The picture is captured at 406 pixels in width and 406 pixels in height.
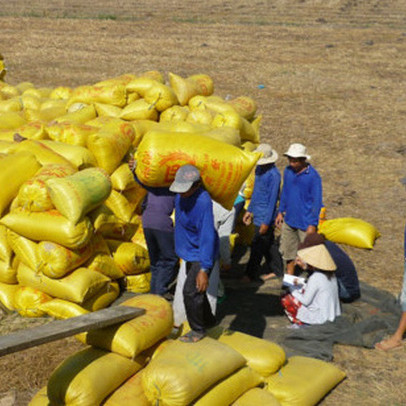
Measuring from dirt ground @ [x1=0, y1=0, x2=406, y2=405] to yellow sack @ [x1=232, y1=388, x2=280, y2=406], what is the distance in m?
0.61

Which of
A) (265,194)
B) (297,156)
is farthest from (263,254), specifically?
(297,156)

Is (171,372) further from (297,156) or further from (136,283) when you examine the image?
(297,156)

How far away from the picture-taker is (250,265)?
6.70 metres

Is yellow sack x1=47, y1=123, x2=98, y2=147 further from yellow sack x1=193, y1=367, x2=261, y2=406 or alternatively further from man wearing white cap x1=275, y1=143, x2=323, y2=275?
yellow sack x1=193, y1=367, x2=261, y2=406

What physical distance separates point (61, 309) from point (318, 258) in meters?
2.20

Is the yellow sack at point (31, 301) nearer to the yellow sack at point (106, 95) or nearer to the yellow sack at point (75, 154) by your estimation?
the yellow sack at point (75, 154)

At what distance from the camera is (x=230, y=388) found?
410 centimetres

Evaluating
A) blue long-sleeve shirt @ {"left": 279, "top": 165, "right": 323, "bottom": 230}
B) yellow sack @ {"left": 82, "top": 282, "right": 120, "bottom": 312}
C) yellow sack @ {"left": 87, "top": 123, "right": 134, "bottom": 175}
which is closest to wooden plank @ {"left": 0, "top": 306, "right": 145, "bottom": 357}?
yellow sack @ {"left": 82, "top": 282, "right": 120, "bottom": 312}

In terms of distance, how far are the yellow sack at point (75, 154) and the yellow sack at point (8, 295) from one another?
4.09ft

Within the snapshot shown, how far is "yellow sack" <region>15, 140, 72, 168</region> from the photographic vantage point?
604cm

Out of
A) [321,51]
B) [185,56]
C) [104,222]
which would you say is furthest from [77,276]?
[321,51]

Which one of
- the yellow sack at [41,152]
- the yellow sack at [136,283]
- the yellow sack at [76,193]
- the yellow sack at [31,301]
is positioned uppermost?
the yellow sack at [41,152]

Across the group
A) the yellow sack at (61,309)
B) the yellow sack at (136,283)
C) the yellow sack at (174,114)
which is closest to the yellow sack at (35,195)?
the yellow sack at (61,309)

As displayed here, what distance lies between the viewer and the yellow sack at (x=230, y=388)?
3.99m
